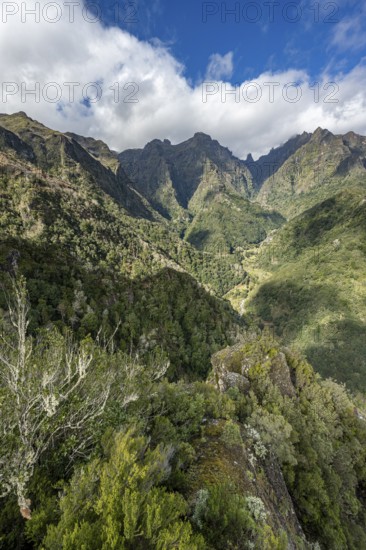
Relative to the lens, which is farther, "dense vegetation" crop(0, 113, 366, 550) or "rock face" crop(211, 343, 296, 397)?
"rock face" crop(211, 343, 296, 397)

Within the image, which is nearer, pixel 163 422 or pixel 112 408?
pixel 112 408

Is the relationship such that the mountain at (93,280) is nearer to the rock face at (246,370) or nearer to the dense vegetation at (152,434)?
the dense vegetation at (152,434)

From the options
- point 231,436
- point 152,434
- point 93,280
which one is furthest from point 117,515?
point 93,280

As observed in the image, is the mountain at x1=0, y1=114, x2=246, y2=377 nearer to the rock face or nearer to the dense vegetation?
the dense vegetation

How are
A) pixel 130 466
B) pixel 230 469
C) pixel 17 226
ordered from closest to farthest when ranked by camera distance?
pixel 130 466
pixel 230 469
pixel 17 226

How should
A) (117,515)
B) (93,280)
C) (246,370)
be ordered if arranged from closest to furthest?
(117,515) → (246,370) → (93,280)

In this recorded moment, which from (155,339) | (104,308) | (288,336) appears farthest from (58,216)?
(288,336)

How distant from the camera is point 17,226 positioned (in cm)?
9656

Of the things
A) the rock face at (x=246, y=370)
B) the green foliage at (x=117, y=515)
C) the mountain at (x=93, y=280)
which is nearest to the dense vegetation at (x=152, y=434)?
the green foliage at (x=117, y=515)

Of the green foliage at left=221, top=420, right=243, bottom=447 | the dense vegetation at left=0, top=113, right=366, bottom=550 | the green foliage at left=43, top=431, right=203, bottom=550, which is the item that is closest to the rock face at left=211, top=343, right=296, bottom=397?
the dense vegetation at left=0, top=113, right=366, bottom=550

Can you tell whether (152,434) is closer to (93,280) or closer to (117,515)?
(117,515)

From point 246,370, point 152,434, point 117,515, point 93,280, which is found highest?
point 117,515

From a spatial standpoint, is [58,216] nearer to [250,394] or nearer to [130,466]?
[250,394]

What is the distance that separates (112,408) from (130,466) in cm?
486
